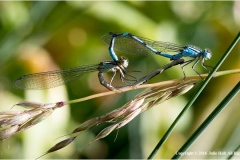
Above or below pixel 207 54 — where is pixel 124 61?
below

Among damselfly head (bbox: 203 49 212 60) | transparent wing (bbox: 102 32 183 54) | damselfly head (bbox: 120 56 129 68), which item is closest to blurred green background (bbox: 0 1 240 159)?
transparent wing (bbox: 102 32 183 54)

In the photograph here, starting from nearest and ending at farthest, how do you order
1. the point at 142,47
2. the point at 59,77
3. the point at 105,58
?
the point at 59,77 < the point at 142,47 < the point at 105,58

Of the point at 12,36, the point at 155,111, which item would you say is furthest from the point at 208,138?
the point at 12,36

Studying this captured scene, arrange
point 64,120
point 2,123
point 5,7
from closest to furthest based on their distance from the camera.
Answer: point 2,123 → point 64,120 → point 5,7

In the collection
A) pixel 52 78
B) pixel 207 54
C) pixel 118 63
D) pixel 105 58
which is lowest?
pixel 52 78

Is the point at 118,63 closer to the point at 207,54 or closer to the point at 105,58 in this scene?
the point at 207,54

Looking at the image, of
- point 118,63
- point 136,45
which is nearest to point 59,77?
point 118,63

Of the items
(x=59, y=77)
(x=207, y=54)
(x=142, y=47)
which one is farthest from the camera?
(x=142, y=47)

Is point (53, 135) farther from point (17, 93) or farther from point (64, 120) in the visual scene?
point (17, 93)
